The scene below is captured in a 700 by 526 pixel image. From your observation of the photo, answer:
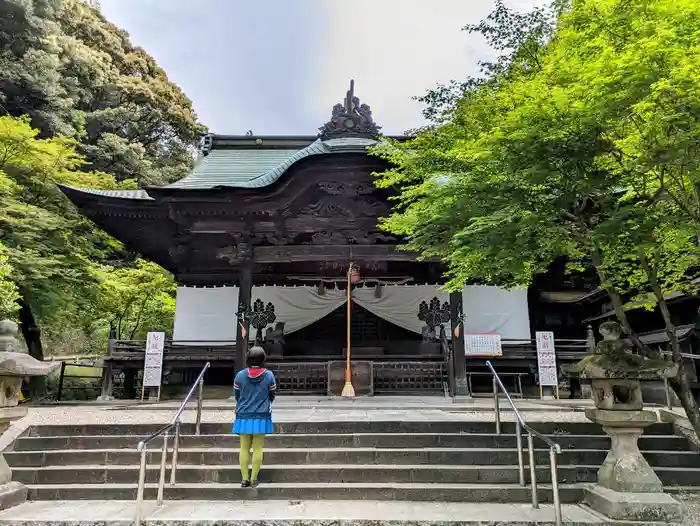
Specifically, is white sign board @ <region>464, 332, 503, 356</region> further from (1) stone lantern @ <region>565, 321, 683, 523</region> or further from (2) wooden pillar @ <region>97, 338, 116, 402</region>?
(2) wooden pillar @ <region>97, 338, 116, 402</region>

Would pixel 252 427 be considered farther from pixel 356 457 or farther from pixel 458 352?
pixel 458 352

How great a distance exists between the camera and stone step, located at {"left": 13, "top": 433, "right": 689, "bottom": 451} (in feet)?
16.7

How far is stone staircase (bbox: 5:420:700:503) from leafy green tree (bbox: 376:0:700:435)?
123 centimetres

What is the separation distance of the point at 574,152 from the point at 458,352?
586 cm

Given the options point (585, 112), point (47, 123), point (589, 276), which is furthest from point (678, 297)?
point (47, 123)

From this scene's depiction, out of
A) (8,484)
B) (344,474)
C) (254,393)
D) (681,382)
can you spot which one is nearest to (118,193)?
(8,484)

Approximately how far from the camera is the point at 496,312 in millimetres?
11359

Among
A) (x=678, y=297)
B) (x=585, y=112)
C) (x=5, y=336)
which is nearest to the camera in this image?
(x=585, y=112)

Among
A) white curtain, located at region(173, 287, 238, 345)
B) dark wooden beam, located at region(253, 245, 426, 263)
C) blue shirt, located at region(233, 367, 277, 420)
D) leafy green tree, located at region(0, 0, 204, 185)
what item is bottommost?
blue shirt, located at region(233, 367, 277, 420)

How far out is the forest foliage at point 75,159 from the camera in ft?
32.3

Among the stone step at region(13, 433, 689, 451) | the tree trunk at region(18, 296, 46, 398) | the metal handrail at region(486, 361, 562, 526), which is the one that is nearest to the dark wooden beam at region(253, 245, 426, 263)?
the metal handrail at region(486, 361, 562, 526)

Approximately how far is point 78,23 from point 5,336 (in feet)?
88.3

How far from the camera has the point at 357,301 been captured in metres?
11.7

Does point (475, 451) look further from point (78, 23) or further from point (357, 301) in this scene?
point (78, 23)
